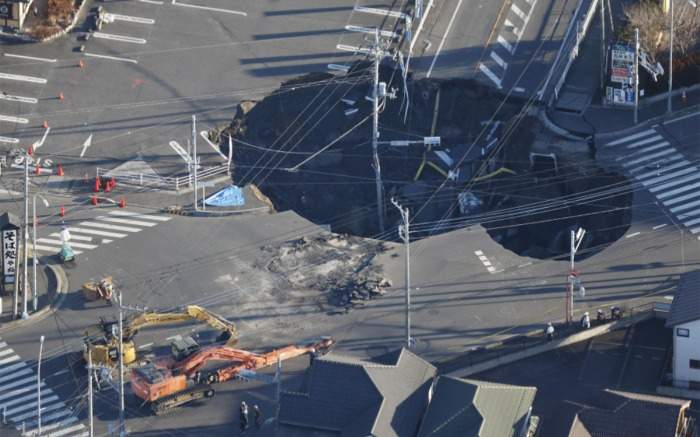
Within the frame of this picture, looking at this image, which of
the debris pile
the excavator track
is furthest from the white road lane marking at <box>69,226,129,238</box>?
the excavator track

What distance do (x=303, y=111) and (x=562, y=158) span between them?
18.8 m

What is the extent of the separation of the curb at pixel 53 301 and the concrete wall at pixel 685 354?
37.4 metres

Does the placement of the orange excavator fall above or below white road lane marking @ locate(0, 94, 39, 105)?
below

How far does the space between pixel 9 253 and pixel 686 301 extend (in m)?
41.2

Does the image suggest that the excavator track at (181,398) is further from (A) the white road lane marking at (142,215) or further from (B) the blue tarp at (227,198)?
(B) the blue tarp at (227,198)

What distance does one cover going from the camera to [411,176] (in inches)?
5438

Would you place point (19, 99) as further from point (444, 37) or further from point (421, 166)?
point (444, 37)

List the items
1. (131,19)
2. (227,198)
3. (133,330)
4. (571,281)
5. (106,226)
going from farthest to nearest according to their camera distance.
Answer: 1. (131,19)
2. (227,198)
3. (106,226)
4. (571,281)
5. (133,330)

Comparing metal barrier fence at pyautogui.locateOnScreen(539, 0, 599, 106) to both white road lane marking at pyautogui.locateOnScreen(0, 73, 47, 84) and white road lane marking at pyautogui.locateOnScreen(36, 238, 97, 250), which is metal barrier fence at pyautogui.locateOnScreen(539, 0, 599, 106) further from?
white road lane marking at pyautogui.locateOnScreen(0, 73, 47, 84)

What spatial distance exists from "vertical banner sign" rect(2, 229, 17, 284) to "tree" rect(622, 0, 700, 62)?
45117 millimetres

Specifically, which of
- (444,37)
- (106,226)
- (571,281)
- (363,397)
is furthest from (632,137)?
(363,397)

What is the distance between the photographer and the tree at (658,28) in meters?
141

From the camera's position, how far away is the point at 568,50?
469 ft

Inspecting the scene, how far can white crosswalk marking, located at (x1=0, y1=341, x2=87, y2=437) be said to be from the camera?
371ft
